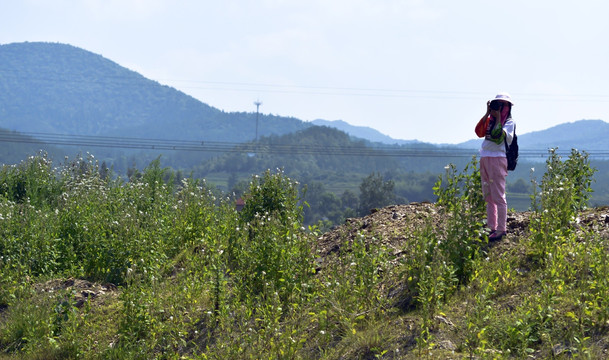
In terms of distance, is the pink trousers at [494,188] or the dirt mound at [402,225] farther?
the dirt mound at [402,225]

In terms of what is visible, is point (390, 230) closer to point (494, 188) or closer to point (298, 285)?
point (494, 188)

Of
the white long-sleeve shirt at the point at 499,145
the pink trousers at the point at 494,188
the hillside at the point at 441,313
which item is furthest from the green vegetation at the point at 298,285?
the white long-sleeve shirt at the point at 499,145

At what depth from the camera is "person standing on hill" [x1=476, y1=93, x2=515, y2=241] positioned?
308 inches

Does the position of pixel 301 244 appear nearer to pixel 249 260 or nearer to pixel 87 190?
pixel 249 260

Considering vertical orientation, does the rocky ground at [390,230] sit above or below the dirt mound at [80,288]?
above

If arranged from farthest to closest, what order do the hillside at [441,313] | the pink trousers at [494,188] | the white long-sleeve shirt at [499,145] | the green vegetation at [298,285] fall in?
Result: the white long-sleeve shirt at [499,145]
the pink trousers at [494,188]
the green vegetation at [298,285]
the hillside at [441,313]

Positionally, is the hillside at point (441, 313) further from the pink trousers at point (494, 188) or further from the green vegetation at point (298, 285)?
the pink trousers at point (494, 188)

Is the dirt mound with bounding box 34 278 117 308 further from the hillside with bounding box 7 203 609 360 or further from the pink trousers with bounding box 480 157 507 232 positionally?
the pink trousers with bounding box 480 157 507 232

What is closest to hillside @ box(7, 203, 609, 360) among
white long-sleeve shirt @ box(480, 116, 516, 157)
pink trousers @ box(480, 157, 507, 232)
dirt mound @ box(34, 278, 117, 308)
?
dirt mound @ box(34, 278, 117, 308)

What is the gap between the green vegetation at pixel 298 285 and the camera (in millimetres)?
5832

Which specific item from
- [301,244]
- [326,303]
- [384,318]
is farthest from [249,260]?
[384,318]

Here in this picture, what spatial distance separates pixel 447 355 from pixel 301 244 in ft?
7.75

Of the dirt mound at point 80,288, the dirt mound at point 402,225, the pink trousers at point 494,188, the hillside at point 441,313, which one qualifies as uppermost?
the pink trousers at point 494,188

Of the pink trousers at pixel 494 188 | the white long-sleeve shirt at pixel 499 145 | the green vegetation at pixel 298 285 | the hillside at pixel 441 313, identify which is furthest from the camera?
the white long-sleeve shirt at pixel 499 145
